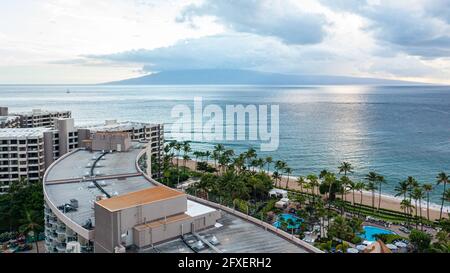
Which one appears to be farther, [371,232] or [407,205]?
[407,205]

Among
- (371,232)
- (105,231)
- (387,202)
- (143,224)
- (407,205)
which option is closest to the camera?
(105,231)

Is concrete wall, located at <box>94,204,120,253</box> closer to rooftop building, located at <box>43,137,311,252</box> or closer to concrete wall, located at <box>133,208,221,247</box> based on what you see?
rooftop building, located at <box>43,137,311,252</box>

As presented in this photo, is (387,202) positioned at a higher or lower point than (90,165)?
lower

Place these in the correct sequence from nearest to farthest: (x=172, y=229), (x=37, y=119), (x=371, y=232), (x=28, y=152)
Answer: (x=172, y=229), (x=371, y=232), (x=28, y=152), (x=37, y=119)

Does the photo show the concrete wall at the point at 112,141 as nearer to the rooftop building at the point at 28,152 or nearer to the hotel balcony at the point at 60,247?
the rooftop building at the point at 28,152

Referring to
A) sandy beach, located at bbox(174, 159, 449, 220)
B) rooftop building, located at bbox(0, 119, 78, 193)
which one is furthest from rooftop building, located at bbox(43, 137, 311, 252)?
sandy beach, located at bbox(174, 159, 449, 220)

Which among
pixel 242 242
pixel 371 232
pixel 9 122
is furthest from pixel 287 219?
pixel 9 122

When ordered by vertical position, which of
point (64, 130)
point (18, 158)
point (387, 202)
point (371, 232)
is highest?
point (64, 130)

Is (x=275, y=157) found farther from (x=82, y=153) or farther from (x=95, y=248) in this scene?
(x=95, y=248)

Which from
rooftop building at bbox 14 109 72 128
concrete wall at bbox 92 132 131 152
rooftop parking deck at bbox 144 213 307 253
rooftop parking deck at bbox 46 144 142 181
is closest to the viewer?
rooftop parking deck at bbox 144 213 307 253

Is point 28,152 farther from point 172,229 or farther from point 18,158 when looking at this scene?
point 172,229

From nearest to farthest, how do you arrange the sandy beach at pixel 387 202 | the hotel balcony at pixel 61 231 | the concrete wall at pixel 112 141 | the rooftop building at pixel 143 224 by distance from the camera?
the rooftop building at pixel 143 224 < the hotel balcony at pixel 61 231 < the concrete wall at pixel 112 141 < the sandy beach at pixel 387 202

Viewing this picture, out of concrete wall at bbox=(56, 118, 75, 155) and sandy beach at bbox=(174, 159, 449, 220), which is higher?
concrete wall at bbox=(56, 118, 75, 155)

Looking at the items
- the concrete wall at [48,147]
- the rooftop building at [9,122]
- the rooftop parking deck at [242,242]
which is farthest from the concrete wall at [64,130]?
the rooftop parking deck at [242,242]
